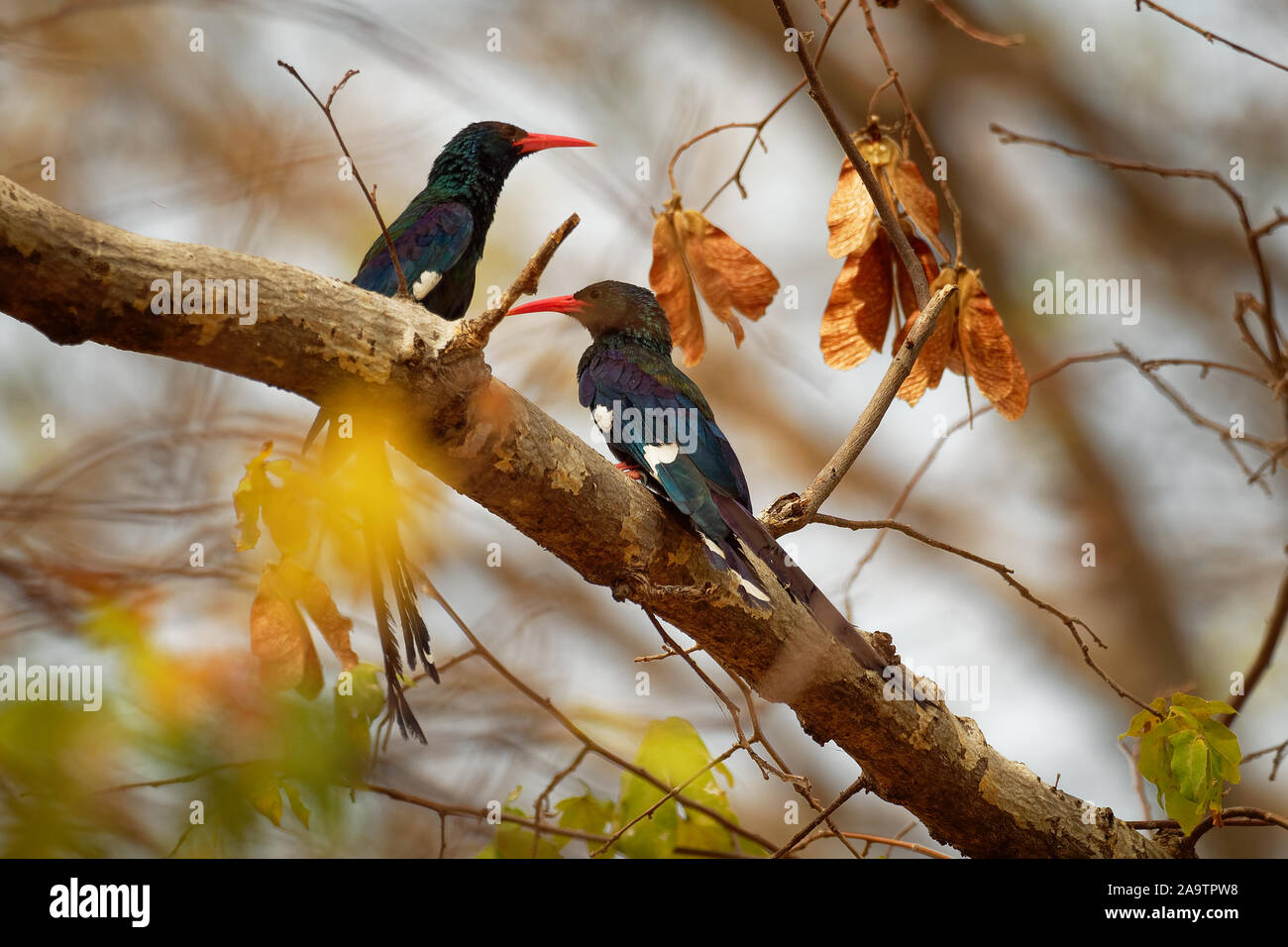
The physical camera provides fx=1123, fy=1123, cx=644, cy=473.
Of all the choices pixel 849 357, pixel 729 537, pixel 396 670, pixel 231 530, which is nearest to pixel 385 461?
pixel 231 530

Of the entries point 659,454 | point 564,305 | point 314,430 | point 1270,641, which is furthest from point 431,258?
point 1270,641

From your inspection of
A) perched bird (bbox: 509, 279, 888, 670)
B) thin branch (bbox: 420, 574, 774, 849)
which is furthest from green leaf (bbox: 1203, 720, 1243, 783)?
thin branch (bbox: 420, 574, 774, 849)

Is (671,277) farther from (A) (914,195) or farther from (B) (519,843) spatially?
(B) (519,843)

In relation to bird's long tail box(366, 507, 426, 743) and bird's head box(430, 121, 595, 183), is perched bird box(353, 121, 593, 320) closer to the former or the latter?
bird's head box(430, 121, 595, 183)

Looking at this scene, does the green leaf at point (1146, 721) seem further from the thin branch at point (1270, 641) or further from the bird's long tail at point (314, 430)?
the bird's long tail at point (314, 430)

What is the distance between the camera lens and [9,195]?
133cm

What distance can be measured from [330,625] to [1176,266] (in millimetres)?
5272

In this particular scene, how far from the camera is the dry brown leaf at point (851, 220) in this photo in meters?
2.40

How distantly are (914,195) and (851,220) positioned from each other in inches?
5.8

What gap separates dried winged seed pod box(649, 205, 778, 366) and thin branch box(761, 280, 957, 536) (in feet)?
1.41

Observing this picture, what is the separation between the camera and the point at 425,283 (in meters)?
2.85

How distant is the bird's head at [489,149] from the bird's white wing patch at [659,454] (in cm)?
148
